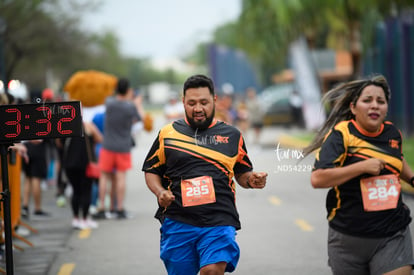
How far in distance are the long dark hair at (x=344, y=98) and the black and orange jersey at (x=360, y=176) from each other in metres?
0.28

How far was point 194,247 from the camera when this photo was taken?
16.7 ft

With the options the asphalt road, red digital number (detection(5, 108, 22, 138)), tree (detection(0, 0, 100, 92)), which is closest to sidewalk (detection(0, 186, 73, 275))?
the asphalt road

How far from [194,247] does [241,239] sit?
177 inches

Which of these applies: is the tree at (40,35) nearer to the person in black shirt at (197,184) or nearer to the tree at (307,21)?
the tree at (307,21)

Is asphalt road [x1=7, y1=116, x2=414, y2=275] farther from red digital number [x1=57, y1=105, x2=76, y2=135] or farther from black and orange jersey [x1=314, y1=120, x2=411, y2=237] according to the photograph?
red digital number [x1=57, y1=105, x2=76, y2=135]

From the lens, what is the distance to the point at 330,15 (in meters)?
25.9

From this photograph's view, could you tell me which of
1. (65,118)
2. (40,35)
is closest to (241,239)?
(65,118)

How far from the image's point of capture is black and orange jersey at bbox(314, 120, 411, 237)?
4.81 m

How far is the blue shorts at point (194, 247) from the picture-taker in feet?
16.4

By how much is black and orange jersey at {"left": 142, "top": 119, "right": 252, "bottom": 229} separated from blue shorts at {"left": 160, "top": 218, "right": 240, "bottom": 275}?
0.05m

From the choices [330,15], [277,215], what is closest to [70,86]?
[277,215]

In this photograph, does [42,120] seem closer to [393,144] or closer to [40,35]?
[393,144]

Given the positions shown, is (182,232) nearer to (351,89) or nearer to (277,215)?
(351,89)

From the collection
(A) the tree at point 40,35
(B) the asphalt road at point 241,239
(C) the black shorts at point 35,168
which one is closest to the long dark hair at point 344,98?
(B) the asphalt road at point 241,239
